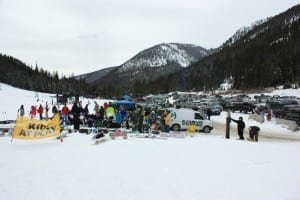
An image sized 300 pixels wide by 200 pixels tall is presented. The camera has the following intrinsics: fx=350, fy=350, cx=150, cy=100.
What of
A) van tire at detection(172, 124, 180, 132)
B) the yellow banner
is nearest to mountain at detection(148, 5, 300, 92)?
van tire at detection(172, 124, 180, 132)

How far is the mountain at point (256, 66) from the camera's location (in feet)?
378

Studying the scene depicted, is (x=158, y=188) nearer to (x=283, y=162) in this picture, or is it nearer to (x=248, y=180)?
(x=248, y=180)

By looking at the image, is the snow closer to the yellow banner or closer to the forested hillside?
the yellow banner

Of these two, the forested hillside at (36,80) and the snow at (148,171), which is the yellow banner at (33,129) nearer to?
the snow at (148,171)

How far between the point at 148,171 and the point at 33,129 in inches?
316

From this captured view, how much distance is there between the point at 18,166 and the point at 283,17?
208 meters

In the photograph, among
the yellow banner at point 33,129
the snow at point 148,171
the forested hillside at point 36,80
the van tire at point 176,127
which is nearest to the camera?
the snow at point 148,171

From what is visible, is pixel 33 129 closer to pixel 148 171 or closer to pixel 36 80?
pixel 148 171

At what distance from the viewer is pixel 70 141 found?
1683 centimetres

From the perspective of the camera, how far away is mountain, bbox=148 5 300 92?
11525cm

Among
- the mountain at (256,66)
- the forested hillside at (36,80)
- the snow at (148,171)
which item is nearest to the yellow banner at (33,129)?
the snow at (148,171)

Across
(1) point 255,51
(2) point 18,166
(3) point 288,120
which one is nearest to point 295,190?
(2) point 18,166

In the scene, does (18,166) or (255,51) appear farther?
(255,51)

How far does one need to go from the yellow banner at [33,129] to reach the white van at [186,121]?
33.8 feet
